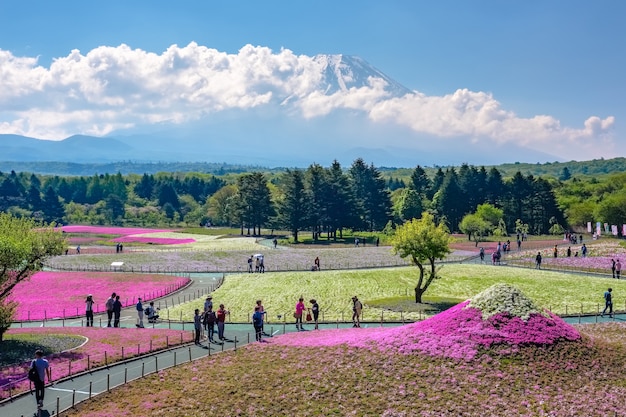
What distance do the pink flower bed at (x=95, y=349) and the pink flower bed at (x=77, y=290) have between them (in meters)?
9.56

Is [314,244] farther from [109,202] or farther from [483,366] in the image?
[109,202]

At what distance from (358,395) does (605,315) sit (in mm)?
26594

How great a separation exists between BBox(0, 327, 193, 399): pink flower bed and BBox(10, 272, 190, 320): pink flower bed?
956 centimetres

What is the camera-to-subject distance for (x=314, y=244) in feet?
347

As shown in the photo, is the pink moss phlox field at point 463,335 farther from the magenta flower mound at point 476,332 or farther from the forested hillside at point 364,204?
the forested hillside at point 364,204

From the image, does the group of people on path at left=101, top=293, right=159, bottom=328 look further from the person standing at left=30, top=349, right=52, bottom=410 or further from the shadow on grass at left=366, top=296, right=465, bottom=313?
the shadow on grass at left=366, top=296, right=465, bottom=313

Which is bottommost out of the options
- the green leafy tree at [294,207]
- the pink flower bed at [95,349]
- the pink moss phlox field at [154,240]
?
the pink flower bed at [95,349]

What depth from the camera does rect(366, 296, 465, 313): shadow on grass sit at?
1817 inches

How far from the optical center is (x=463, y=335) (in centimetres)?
2898

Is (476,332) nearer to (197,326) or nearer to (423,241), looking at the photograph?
(197,326)

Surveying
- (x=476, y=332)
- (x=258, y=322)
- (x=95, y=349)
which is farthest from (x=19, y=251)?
(x=476, y=332)

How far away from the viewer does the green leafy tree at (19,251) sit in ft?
108

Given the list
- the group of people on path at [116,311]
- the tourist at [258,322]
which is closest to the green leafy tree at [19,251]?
the group of people on path at [116,311]

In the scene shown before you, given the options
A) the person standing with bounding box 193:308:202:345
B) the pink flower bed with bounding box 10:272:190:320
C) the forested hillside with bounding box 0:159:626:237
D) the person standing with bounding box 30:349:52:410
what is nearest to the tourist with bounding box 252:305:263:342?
the person standing with bounding box 193:308:202:345
